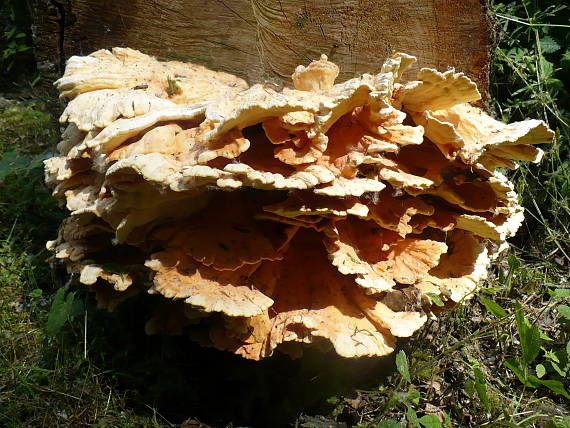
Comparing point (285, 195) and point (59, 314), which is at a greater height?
point (285, 195)

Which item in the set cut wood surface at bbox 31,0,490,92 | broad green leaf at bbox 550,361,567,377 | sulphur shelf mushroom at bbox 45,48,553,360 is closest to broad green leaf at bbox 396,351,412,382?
sulphur shelf mushroom at bbox 45,48,553,360

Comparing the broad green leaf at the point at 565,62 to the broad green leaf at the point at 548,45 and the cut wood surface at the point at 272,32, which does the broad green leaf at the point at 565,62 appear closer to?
the broad green leaf at the point at 548,45

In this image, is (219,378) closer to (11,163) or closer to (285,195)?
(285,195)

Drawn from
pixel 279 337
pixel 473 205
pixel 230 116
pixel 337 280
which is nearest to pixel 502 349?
pixel 473 205

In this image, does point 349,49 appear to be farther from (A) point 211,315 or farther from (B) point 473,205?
(A) point 211,315

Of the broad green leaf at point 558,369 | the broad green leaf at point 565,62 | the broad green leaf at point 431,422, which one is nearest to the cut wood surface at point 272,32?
the broad green leaf at point 565,62

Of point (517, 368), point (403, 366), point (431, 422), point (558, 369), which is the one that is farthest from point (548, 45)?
point (431, 422)

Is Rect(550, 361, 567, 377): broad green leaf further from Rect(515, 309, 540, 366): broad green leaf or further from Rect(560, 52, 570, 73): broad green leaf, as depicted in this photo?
Rect(560, 52, 570, 73): broad green leaf
